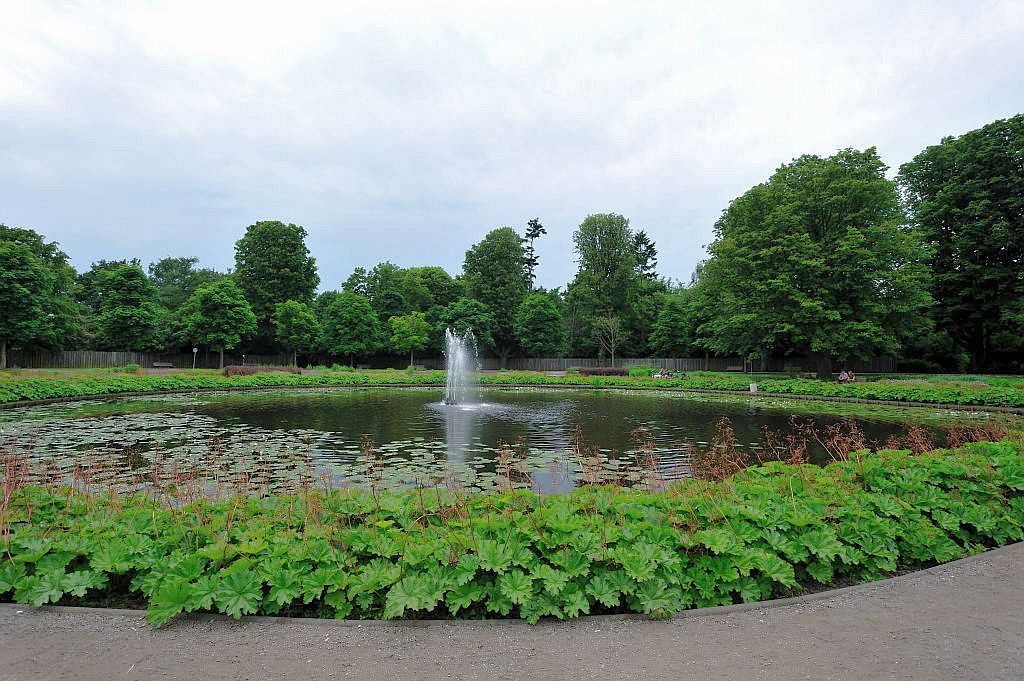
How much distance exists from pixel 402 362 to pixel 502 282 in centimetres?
1397

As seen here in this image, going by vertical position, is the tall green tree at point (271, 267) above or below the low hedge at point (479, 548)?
above

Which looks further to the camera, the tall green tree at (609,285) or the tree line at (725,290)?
the tall green tree at (609,285)

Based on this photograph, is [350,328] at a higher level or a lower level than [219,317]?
lower

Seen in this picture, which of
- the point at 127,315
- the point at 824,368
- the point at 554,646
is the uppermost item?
the point at 127,315

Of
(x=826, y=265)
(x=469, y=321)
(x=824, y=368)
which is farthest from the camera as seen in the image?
(x=469, y=321)

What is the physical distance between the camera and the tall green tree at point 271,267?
5497cm

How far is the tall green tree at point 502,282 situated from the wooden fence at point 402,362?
2.73m

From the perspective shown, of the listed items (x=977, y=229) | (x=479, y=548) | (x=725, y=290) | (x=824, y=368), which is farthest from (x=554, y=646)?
(x=977, y=229)

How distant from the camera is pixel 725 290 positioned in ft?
111

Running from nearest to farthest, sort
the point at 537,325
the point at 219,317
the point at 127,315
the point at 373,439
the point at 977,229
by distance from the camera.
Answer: the point at 373,439
the point at 977,229
the point at 219,317
the point at 127,315
the point at 537,325

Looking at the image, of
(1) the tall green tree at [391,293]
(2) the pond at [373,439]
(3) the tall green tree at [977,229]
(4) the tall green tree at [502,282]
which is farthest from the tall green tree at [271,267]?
(3) the tall green tree at [977,229]

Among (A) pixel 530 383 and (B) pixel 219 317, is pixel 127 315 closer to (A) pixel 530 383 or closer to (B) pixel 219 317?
(B) pixel 219 317

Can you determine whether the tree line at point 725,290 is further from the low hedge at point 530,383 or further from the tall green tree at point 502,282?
the low hedge at point 530,383

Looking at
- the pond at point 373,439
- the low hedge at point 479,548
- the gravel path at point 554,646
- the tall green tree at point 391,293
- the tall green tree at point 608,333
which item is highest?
the tall green tree at point 391,293
